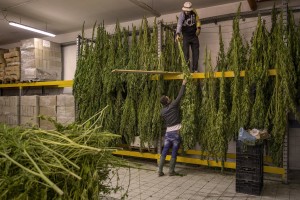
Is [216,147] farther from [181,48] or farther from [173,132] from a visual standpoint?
[181,48]

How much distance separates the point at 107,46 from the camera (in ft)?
22.7

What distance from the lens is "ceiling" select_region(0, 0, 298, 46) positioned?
22.8ft

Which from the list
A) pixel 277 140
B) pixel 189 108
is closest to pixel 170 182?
pixel 189 108

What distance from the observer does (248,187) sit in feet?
14.2

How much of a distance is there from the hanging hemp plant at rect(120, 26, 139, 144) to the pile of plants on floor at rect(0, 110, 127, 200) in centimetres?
504

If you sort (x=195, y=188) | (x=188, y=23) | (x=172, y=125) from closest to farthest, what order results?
(x=195, y=188), (x=172, y=125), (x=188, y=23)

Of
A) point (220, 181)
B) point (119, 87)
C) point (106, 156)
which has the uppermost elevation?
point (119, 87)

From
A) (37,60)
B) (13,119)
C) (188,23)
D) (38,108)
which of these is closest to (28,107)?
(38,108)

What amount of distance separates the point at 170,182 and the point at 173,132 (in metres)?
1.09

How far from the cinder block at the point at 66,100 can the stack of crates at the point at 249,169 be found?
5027mm

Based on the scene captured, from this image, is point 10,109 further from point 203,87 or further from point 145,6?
point 203,87

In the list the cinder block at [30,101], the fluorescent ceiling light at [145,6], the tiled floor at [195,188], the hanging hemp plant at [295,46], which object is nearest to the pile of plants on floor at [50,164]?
the tiled floor at [195,188]

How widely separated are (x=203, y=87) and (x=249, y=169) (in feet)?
6.44

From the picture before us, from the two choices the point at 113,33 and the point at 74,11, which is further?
the point at 113,33
